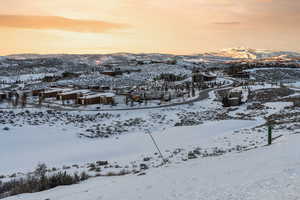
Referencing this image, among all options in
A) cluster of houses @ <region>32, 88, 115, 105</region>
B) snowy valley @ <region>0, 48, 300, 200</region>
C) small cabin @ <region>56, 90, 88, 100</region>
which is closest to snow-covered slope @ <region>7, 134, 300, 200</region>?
snowy valley @ <region>0, 48, 300, 200</region>

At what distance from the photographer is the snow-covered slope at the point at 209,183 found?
5726 mm

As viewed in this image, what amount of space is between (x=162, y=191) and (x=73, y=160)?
1081 centimetres

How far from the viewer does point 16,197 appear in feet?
23.4

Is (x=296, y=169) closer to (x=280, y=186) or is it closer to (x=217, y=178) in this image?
(x=280, y=186)

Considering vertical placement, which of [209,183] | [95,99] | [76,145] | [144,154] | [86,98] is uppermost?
[209,183]

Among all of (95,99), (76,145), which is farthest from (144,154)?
(95,99)

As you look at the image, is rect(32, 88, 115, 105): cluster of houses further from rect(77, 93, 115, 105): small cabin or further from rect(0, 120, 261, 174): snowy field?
rect(0, 120, 261, 174): snowy field

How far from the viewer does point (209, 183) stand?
6.61m

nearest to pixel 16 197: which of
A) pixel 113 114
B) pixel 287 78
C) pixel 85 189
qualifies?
pixel 85 189

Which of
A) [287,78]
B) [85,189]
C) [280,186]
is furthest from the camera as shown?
[287,78]

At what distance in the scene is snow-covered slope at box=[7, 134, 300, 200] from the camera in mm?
5726

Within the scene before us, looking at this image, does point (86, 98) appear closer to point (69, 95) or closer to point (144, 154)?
point (69, 95)

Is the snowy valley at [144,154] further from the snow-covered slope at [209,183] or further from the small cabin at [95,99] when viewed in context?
the small cabin at [95,99]

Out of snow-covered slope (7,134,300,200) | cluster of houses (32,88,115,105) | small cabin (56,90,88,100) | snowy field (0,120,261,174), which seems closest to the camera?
snow-covered slope (7,134,300,200)
